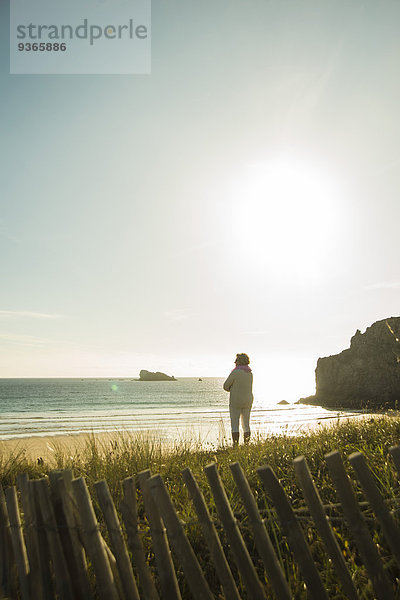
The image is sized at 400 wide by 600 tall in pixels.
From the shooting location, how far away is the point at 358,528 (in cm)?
193

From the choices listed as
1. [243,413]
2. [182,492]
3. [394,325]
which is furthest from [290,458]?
[394,325]

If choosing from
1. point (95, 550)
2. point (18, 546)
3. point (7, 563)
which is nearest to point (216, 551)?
point (95, 550)

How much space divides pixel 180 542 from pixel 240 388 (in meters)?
6.86

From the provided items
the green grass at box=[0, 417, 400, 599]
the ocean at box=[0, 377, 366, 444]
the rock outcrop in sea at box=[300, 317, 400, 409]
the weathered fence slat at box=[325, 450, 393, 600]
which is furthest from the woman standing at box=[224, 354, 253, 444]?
the rock outcrop in sea at box=[300, 317, 400, 409]

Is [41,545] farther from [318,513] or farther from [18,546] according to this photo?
[318,513]

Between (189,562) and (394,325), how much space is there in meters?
42.3

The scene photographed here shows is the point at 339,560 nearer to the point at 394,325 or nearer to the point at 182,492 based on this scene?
the point at 182,492

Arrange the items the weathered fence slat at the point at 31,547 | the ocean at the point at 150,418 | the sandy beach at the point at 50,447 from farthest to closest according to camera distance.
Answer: the ocean at the point at 150,418, the sandy beach at the point at 50,447, the weathered fence slat at the point at 31,547

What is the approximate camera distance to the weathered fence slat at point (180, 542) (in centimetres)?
212

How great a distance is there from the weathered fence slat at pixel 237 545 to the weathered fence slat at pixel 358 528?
0.55m

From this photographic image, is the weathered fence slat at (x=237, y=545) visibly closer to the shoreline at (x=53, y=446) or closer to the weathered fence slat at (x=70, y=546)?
the weathered fence slat at (x=70, y=546)

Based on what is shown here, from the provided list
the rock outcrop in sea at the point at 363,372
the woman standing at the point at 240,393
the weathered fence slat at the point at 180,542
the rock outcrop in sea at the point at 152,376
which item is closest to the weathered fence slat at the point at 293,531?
the weathered fence slat at the point at 180,542

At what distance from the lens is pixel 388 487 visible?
140 inches

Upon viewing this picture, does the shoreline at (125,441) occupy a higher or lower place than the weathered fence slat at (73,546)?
lower
